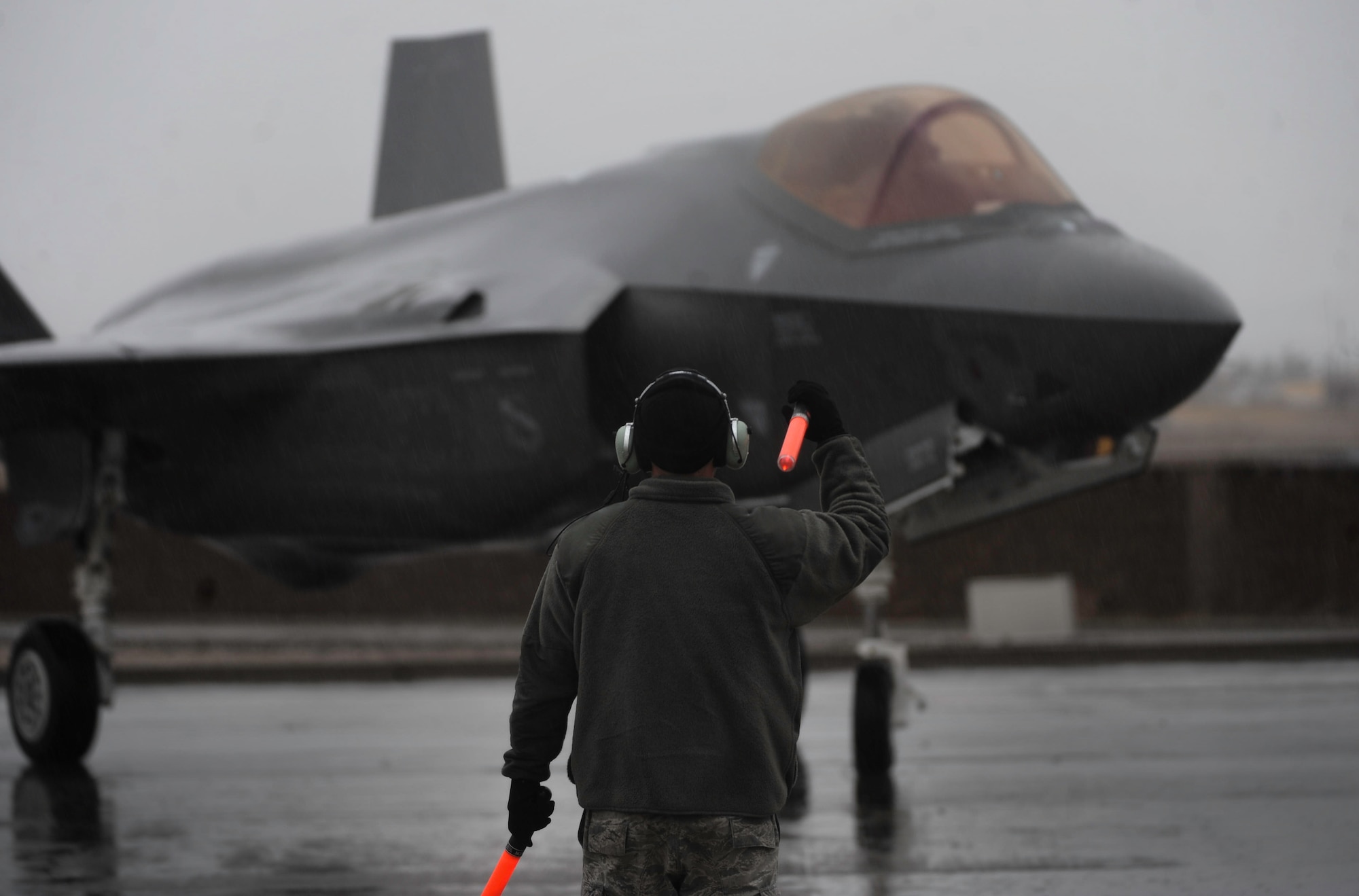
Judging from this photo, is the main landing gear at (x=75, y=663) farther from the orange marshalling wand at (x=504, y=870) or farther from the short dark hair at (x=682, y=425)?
the short dark hair at (x=682, y=425)

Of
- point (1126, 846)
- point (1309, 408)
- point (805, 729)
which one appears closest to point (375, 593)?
point (805, 729)

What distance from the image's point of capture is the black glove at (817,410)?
2930 mm

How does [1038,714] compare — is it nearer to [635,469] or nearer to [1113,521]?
[635,469]

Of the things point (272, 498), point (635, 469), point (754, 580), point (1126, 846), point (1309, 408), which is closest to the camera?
point (754, 580)

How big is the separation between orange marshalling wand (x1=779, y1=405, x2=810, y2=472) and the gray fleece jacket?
91 millimetres

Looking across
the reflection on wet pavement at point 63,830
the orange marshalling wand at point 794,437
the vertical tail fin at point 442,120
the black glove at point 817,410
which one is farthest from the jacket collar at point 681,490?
the vertical tail fin at point 442,120

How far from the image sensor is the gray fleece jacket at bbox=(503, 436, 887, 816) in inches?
101

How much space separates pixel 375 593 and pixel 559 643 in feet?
66.0

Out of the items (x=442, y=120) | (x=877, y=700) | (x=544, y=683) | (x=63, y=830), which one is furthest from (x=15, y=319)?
(x=544, y=683)

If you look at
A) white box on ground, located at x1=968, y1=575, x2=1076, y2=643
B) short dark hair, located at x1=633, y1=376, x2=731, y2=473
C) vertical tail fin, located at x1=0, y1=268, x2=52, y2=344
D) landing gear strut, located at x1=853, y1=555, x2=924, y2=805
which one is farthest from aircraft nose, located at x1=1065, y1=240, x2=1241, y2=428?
white box on ground, located at x1=968, y1=575, x2=1076, y2=643

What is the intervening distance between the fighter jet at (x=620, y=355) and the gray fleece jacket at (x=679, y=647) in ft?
11.6

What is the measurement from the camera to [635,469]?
9.39 feet

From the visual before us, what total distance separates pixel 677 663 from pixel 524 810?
0.38 m

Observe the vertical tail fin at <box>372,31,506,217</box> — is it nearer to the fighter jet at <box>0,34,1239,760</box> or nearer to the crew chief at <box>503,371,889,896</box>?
the fighter jet at <box>0,34,1239,760</box>
